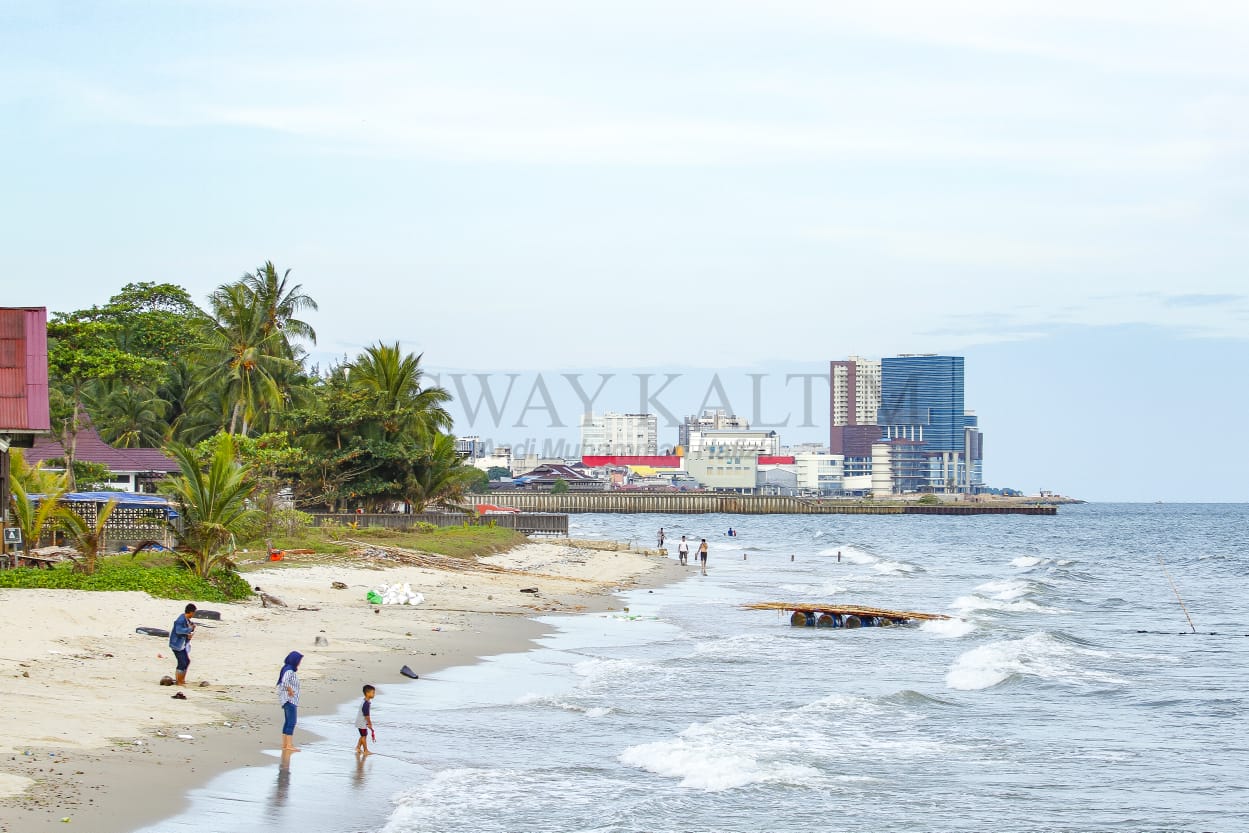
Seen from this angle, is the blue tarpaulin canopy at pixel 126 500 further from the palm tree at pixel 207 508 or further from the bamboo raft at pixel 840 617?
the bamboo raft at pixel 840 617

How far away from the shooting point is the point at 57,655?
15852 mm

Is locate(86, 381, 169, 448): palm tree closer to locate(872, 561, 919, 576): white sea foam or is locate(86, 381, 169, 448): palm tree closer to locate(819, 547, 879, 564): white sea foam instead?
locate(872, 561, 919, 576): white sea foam

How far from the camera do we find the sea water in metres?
12.2

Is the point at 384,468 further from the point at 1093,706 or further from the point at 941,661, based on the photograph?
the point at 1093,706

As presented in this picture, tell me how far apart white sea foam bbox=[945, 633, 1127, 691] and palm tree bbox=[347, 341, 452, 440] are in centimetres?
3199

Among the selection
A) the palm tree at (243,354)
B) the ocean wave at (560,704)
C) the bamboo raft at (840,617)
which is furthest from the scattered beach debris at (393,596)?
the palm tree at (243,354)

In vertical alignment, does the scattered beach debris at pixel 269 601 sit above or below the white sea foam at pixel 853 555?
above

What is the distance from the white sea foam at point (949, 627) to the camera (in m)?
29.1

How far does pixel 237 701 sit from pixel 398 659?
5.39 m

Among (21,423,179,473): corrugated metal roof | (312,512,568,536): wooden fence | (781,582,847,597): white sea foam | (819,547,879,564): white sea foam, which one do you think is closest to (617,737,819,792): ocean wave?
(781,582,847,597): white sea foam

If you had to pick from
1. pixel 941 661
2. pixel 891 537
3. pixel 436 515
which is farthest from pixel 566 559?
pixel 891 537

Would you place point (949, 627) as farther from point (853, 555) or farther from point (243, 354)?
point (853, 555)

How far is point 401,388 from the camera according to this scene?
5512 centimetres

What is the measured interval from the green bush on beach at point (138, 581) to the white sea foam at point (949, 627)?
15713 millimetres
